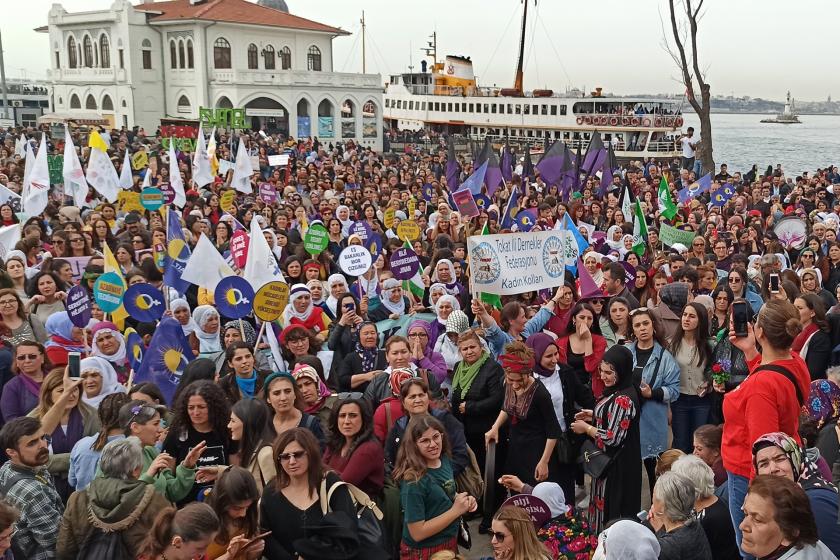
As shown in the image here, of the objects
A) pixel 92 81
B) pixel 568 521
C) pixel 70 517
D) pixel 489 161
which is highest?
pixel 92 81

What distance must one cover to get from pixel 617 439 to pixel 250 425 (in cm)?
209

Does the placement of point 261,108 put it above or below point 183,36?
below

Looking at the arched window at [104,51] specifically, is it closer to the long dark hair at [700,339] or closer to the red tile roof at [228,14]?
the red tile roof at [228,14]

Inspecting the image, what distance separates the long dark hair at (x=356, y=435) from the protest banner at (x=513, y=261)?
350 cm

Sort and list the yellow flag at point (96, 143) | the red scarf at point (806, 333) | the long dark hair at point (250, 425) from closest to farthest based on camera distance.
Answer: the long dark hair at point (250, 425), the red scarf at point (806, 333), the yellow flag at point (96, 143)

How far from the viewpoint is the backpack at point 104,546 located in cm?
357

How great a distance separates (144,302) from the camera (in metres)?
7.12

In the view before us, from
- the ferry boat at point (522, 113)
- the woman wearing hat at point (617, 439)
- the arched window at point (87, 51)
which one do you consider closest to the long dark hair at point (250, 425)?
the woman wearing hat at point (617, 439)

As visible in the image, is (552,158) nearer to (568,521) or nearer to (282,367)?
(282,367)

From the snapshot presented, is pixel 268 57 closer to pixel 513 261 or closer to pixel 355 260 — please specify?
pixel 355 260

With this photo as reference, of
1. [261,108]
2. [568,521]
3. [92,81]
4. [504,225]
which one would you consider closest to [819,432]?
[568,521]

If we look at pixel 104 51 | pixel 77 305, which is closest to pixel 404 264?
pixel 77 305

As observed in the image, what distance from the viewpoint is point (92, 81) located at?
48188 millimetres

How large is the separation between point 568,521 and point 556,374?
4.77ft
